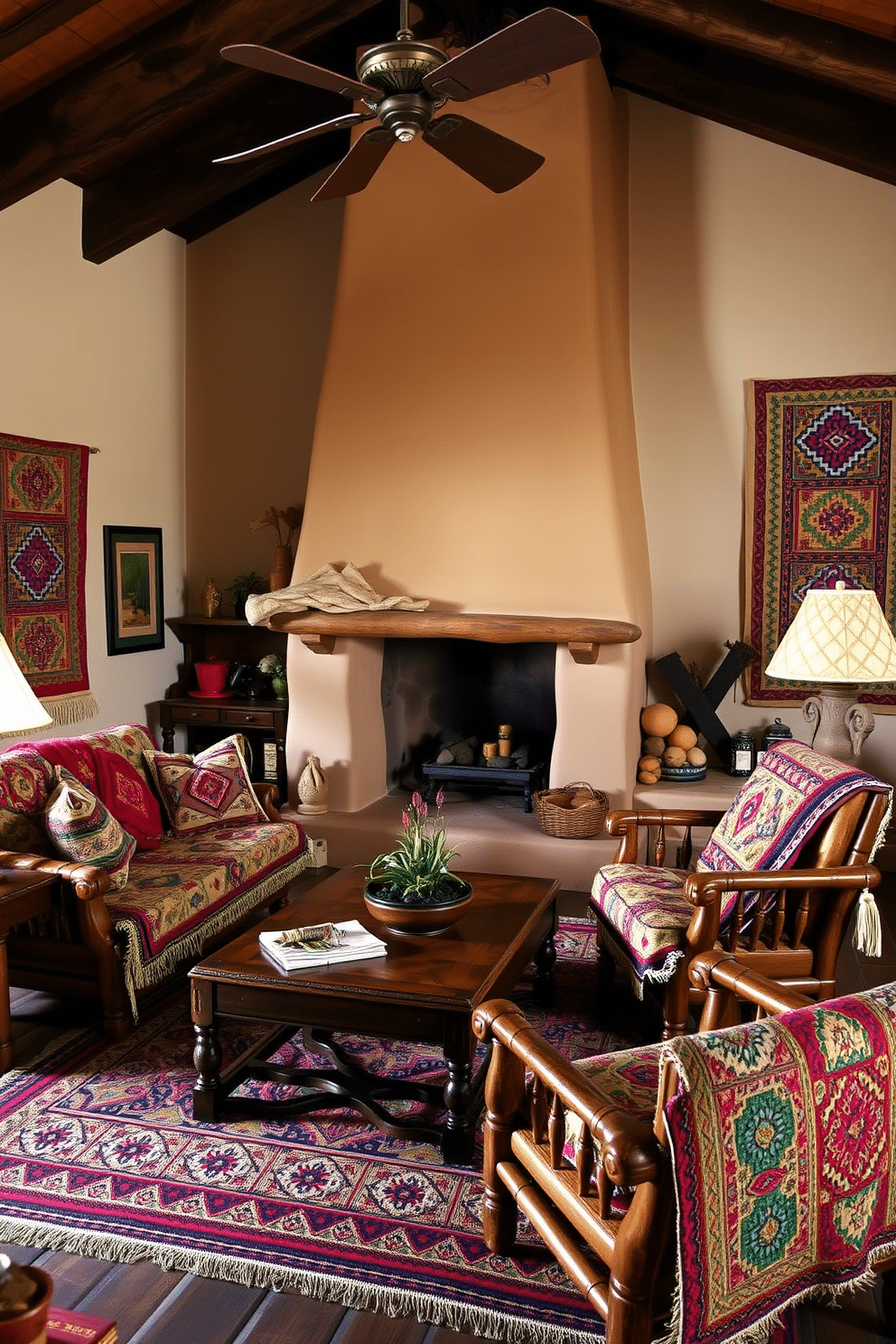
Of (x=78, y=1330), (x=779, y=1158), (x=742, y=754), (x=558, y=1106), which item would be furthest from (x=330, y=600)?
(x=78, y=1330)

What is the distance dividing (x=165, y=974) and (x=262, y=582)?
3.32 m

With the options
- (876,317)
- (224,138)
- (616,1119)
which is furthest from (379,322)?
(616,1119)

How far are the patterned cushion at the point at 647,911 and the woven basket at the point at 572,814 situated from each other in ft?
3.84

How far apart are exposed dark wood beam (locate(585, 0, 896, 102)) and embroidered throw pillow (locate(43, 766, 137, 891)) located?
3.81 metres

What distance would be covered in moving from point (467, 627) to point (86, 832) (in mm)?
2211

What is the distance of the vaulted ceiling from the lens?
425 cm

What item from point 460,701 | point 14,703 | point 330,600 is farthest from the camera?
point 460,701

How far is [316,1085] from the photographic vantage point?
3.16 metres

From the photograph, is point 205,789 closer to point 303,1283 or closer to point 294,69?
point 303,1283

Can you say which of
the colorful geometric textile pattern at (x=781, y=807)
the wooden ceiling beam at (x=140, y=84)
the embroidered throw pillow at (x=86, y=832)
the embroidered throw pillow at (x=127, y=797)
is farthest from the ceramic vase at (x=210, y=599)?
the colorful geometric textile pattern at (x=781, y=807)

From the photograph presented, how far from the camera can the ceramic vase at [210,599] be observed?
257 inches

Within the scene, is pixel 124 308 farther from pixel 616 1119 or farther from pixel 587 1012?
pixel 616 1119

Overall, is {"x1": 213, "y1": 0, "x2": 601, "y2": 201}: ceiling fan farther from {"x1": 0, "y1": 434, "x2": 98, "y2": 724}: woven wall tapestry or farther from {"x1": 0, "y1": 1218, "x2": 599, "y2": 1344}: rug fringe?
{"x1": 0, "y1": 1218, "x2": 599, "y2": 1344}: rug fringe

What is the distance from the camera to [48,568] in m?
5.39
